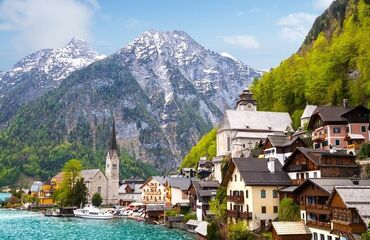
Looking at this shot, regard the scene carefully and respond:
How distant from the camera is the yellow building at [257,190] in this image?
59.9 meters

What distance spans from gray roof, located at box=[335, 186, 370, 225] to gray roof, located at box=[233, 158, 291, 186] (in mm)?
16577

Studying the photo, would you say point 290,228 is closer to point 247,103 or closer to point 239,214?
point 239,214

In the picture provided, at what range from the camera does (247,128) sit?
103m

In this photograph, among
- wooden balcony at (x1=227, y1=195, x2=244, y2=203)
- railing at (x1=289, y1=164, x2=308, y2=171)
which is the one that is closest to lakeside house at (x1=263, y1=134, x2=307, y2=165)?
railing at (x1=289, y1=164, x2=308, y2=171)

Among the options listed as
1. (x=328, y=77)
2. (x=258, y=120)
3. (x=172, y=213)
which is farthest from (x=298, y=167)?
(x=172, y=213)

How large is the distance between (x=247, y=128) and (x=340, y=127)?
3255 cm

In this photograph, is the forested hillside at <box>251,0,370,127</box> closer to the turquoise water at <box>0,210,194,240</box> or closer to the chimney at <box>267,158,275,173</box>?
the chimney at <box>267,158,275,173</box>

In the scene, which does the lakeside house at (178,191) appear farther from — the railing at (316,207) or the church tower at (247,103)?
the railing at (316,207)

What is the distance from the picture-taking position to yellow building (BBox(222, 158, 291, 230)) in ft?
197

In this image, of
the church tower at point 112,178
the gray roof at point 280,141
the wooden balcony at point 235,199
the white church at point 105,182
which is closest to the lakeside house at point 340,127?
the gray roof at point 280,141

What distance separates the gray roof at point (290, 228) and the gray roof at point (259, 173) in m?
8.70

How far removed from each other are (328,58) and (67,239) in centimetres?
6324

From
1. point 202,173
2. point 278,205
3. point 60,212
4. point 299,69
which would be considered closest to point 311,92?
point 299,69

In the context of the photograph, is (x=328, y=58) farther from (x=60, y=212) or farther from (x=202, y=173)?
(x=60, y=212)
